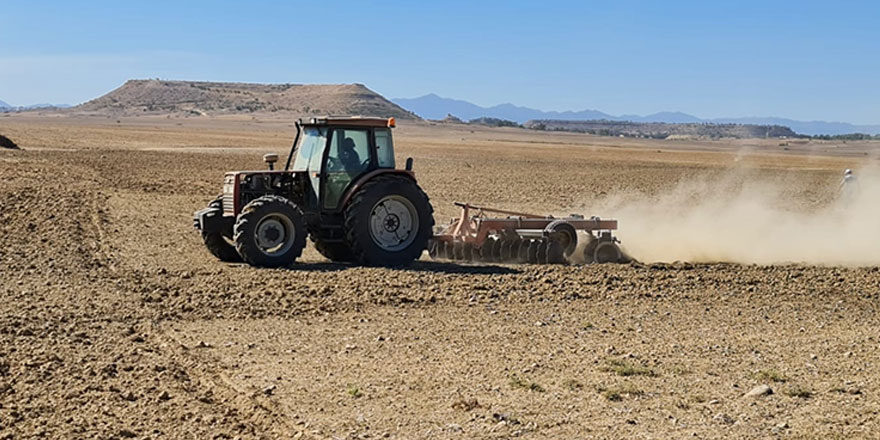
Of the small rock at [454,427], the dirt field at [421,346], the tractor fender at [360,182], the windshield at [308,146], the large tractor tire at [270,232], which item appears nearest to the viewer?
the small rock at [454,427]

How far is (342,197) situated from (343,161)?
1.78ft

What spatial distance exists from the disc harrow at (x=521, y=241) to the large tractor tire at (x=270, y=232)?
7.98 ft

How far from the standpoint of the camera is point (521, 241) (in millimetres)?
16484

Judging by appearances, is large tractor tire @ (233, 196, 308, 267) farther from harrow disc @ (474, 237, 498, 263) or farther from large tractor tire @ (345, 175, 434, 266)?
harrow disc @ (474, 237, 498, 263)

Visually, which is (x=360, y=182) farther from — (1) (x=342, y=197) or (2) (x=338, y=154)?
(2) (x=338, y=154)

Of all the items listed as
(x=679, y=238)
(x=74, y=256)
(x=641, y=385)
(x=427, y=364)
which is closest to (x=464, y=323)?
(x=427, y=364)

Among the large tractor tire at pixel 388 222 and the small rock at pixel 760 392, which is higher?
the large tractor tire at pixel 388 222

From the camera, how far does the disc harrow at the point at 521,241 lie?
16375mm

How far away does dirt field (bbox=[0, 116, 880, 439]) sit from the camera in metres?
7.79

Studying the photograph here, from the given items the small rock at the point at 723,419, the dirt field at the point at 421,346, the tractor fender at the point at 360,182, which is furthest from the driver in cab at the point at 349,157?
the small rock at the point at 723,419

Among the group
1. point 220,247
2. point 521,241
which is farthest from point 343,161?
point 521,241

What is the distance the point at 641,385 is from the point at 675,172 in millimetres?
41542

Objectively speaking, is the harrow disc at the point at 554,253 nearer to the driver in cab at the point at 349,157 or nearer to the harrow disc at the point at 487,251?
the harrow disc at the point at 487,251

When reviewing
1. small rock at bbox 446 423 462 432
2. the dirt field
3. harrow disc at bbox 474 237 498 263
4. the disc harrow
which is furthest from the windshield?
small rock at bbox 446 423 462 432
